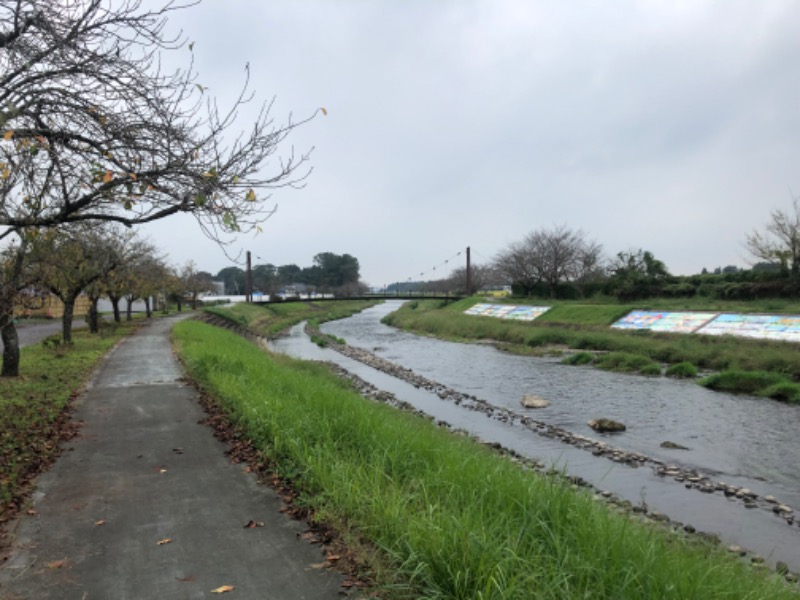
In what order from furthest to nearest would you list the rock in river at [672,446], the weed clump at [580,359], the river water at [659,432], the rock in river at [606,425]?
the weed clump at [580,359], the rock in river at [606,425], the rock in river at [672,446], the river water at [659,432]

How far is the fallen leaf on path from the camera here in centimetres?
413

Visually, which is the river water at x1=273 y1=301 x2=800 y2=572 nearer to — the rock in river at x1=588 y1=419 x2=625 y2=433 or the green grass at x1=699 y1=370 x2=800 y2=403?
the rock in river at x1=588 y1=419 x2=625 y2=433

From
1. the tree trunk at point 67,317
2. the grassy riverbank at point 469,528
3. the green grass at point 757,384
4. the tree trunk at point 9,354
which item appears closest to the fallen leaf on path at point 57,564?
the grassy riverbank at point 469,528

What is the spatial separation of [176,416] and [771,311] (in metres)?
25.7

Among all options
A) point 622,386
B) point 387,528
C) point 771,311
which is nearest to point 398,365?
point 622,386

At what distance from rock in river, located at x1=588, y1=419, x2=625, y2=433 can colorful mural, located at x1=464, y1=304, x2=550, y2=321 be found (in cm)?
2706

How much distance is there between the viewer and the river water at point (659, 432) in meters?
7.91

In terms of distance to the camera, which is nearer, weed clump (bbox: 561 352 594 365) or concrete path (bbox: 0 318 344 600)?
concrete path (bbox: 0 318 344 600)

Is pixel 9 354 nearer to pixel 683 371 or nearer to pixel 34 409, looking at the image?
pixel 34 409

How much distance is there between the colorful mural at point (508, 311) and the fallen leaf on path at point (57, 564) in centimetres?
3753

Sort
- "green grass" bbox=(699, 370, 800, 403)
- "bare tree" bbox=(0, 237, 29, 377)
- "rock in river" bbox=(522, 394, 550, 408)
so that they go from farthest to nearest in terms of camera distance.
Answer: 1. "rock in river" bbox=(522, 394, 550, 408)
2. "green grass" bbox=(699, 370, 800, 403)
3. "bare tree" bbox=(0, 237, 29, 377)

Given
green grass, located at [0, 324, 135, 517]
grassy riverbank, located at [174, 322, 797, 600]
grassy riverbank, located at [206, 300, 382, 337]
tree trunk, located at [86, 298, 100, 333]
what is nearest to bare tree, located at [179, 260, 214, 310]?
grassy riverbank, located at [206, 300, 382, 337]

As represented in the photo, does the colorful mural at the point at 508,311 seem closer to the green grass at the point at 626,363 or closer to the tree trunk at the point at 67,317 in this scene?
the green grass at the point at 626,363

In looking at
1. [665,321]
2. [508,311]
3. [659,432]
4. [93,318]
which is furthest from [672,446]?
[508,311]
